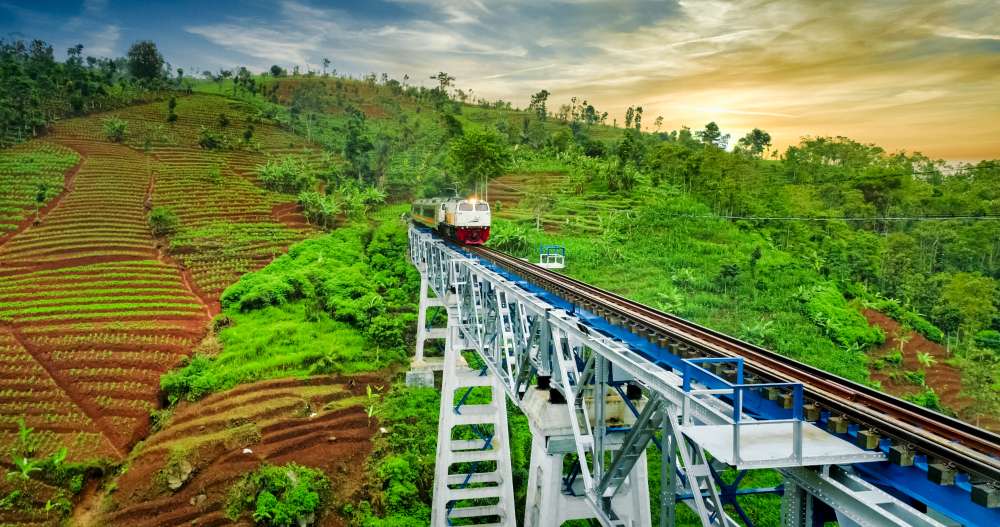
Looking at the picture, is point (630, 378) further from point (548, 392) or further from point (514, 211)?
point (514, 211)

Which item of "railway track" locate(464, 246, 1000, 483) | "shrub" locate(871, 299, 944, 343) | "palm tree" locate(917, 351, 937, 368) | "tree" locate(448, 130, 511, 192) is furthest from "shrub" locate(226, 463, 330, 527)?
"tree" locate(448, 130, 511, 192)

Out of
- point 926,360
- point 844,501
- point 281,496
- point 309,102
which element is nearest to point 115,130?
point 309,102

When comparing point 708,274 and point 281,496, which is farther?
point 708,274

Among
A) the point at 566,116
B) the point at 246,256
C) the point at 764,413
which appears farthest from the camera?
the point at 566,116

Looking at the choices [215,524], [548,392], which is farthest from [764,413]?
[215,524]

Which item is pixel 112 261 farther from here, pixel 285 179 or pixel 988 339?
pixel 988 339
